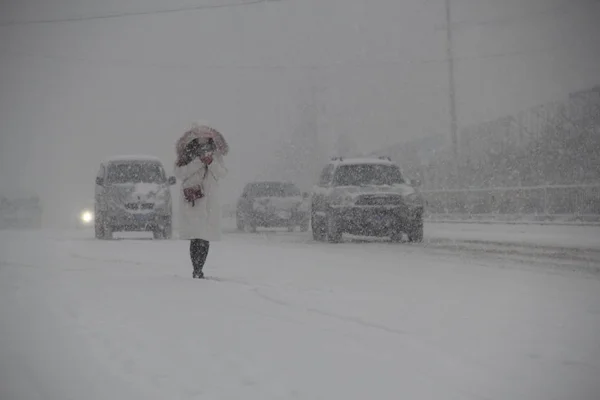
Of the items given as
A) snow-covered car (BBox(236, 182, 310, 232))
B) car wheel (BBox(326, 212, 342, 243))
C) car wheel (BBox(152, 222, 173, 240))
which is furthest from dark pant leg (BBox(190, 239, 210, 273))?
snow-covered car (BBox(236, 182, 310, 232))

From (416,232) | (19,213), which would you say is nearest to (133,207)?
(416,232)

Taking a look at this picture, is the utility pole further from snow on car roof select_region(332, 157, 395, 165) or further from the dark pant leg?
the dark pant leg

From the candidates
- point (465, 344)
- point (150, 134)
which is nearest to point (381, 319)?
point (465, 344)

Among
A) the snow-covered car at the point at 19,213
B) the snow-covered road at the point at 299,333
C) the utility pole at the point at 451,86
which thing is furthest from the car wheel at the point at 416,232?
the snow-covered car at the point at 19,213

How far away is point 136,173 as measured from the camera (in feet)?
69.2

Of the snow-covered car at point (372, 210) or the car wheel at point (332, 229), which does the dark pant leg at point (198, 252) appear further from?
the car wheel at point (332, 229)

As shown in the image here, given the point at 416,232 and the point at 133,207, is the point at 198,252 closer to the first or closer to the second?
the point at 416,232

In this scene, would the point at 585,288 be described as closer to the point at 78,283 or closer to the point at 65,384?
the point at 78,283

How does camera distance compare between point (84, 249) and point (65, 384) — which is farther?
point (84, 249)

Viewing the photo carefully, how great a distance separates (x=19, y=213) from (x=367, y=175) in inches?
810

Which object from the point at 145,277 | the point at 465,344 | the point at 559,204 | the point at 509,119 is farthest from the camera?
the point at 509,119

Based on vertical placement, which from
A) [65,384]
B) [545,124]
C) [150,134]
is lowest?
[65,384]

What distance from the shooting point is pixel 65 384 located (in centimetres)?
464

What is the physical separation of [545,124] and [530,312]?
2278cm
